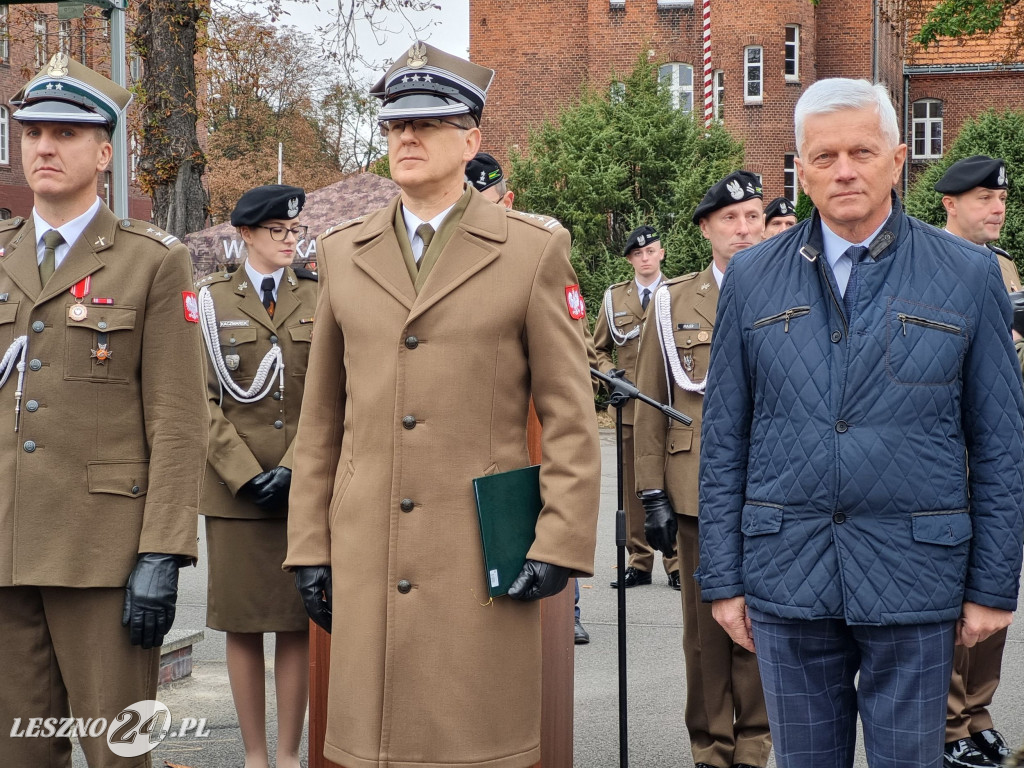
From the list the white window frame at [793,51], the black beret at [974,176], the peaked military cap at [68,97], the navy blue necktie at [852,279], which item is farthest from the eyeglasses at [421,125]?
the white window frame at [793,51]

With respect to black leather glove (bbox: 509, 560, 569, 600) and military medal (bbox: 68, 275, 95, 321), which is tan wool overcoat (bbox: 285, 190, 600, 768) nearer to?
black leather glove (bbox: 509, 560, 569, 600)

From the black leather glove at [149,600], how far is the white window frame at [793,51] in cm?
3968

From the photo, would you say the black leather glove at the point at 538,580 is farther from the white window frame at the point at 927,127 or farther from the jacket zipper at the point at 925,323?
the white window frame at the point at 927,127

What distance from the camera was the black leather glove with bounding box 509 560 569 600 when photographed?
11.1 feet

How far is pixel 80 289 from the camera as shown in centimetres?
376

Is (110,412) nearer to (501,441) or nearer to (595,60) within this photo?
(501,441)

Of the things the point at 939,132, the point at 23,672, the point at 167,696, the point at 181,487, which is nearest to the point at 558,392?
the point at 181,487

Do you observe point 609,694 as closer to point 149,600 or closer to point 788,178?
point 149,600

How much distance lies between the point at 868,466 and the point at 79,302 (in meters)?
2.27

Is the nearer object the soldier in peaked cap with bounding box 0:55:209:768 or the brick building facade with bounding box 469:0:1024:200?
the soldier in peaked cap with bounding box 0:55:209:768

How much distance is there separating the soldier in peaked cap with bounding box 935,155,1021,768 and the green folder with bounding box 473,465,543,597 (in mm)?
2082

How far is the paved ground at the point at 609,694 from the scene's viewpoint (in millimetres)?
5426

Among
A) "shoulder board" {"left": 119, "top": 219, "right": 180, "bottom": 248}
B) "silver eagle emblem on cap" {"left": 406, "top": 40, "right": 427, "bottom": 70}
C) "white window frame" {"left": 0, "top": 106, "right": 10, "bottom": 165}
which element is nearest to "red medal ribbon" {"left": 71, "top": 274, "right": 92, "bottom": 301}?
"shoulder board" {"left": 119, "top": 219, "right": 180, "bottom": 248}

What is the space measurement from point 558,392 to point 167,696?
3.57 m
